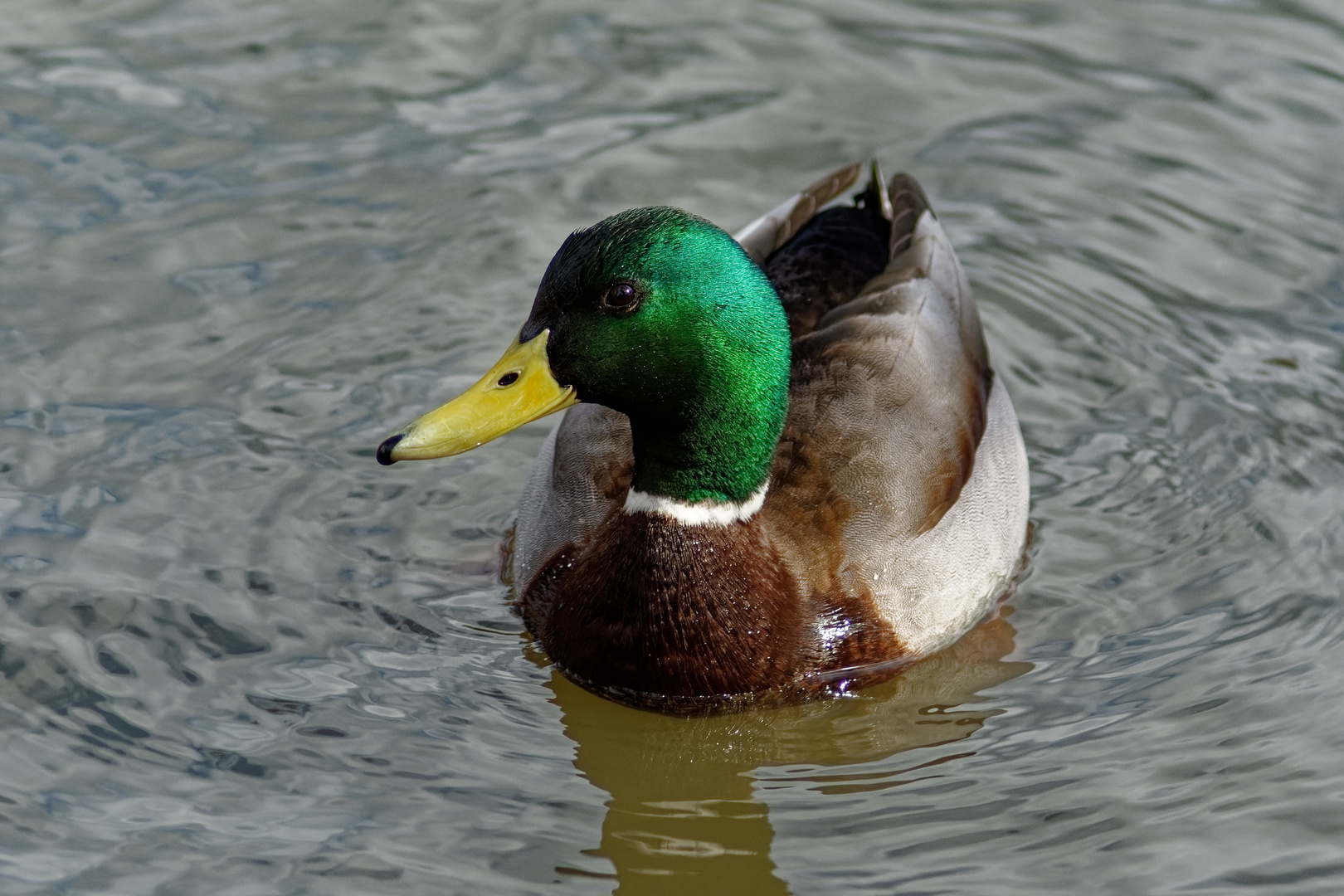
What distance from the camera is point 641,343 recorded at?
4.97 meters

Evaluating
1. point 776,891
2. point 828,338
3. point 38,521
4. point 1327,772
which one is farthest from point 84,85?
point 1327,772

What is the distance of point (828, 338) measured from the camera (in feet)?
19.7

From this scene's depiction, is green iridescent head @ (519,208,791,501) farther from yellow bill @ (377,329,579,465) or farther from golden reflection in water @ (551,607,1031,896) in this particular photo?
golden reflection in water @ (551,607,1031,896)

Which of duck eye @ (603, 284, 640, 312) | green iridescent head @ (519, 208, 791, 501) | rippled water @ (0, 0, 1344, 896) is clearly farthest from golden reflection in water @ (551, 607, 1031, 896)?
duck eye @ (603, 284, 640, 312)

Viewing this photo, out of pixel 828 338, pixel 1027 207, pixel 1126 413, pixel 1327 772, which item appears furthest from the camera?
pixel 1027 207

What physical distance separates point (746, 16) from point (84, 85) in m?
3.35

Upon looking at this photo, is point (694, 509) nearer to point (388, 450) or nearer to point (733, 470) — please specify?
point (733, 470)

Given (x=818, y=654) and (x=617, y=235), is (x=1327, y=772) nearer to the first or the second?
(x=818, y=654)

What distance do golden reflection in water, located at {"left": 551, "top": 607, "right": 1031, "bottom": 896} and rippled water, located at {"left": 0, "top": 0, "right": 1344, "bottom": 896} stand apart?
0.6 inches

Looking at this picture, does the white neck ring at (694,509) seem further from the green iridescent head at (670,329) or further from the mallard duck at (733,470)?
the green iridescent head at (670,329)

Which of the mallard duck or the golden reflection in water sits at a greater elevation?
the mallard duck

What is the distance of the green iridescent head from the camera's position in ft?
16.1

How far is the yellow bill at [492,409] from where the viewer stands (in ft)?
15.9

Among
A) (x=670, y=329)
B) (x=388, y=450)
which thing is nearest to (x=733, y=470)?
(x=670, y=329)
